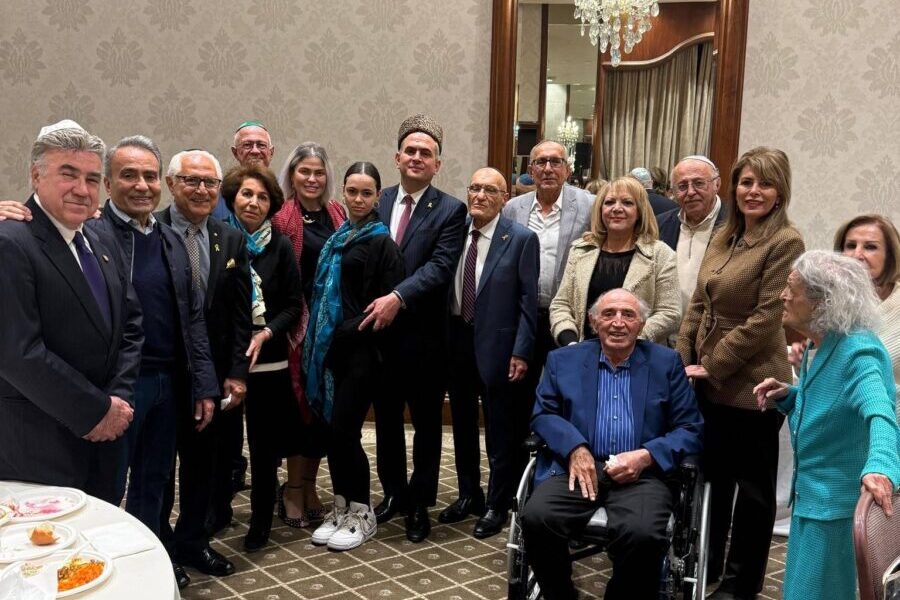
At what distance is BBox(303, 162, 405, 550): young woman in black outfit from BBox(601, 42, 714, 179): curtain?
2.01 m

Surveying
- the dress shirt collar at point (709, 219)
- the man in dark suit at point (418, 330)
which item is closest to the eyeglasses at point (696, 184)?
the dress shirt collar at point (709, 219)

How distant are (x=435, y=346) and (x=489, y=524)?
0.85 m

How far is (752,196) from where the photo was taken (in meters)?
3.30

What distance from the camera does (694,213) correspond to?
12.6 feet

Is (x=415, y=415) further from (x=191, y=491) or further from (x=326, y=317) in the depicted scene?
(x=191, y=491)

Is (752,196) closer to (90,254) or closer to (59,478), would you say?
(90,254)

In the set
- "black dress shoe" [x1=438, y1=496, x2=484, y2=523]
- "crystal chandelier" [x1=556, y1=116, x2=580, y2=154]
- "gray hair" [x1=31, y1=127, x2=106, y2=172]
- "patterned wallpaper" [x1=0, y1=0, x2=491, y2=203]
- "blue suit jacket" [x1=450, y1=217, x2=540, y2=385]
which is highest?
"patterned wallpaper" [x1=0, y1=0, x2=491, y2=203]

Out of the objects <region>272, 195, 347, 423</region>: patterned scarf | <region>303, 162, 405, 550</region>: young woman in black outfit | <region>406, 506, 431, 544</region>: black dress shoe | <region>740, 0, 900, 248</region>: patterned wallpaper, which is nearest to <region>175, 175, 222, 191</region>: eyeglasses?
<region>272, 195, 347, 423</region>: patterned scarf

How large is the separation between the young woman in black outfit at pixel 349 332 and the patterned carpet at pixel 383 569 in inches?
6.0

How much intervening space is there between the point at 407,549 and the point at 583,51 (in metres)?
3.22

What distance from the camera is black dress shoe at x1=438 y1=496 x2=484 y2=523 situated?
419 centimetres

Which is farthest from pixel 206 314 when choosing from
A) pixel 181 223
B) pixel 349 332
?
pixel 349 332

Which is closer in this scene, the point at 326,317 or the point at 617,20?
the point at 326,317

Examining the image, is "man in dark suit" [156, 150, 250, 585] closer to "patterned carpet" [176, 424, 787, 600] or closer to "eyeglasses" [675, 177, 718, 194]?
"patterned carpet" [176, 424, 787, 600]
